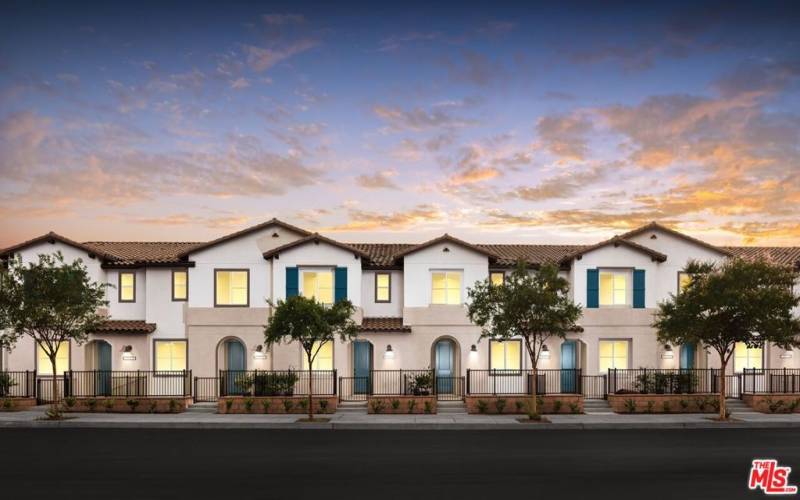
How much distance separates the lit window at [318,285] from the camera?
96.3ft

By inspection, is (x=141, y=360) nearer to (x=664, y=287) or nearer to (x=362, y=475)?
(x=362, y=475)

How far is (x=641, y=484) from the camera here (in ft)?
45.6

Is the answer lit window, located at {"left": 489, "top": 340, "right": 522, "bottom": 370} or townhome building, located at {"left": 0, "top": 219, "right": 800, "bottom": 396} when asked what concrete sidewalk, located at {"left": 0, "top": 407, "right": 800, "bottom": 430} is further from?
lit window, located at {"left": 489, "top": 340, "right": 522, "bottom": 370}

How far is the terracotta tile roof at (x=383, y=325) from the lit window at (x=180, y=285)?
8.59 m

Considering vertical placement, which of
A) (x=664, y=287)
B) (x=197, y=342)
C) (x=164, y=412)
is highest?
(x=664, y=287)

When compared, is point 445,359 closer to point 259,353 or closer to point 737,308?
point 259,353

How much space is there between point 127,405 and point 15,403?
5113 millimetres

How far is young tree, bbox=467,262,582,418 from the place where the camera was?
24.3 metres

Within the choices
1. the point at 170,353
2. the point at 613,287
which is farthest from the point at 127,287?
the point at 613,287

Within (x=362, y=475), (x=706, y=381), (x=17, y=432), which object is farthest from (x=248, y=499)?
(x=706, y=381)

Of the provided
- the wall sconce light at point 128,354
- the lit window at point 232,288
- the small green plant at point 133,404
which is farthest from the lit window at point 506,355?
the wall sconce light at point 128,354

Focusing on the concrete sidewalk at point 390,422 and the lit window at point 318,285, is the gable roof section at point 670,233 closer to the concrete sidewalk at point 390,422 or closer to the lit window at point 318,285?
the concrete sidewalk at point 390,422

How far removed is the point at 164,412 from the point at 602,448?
17.0 metres

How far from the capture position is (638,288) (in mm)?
30125
